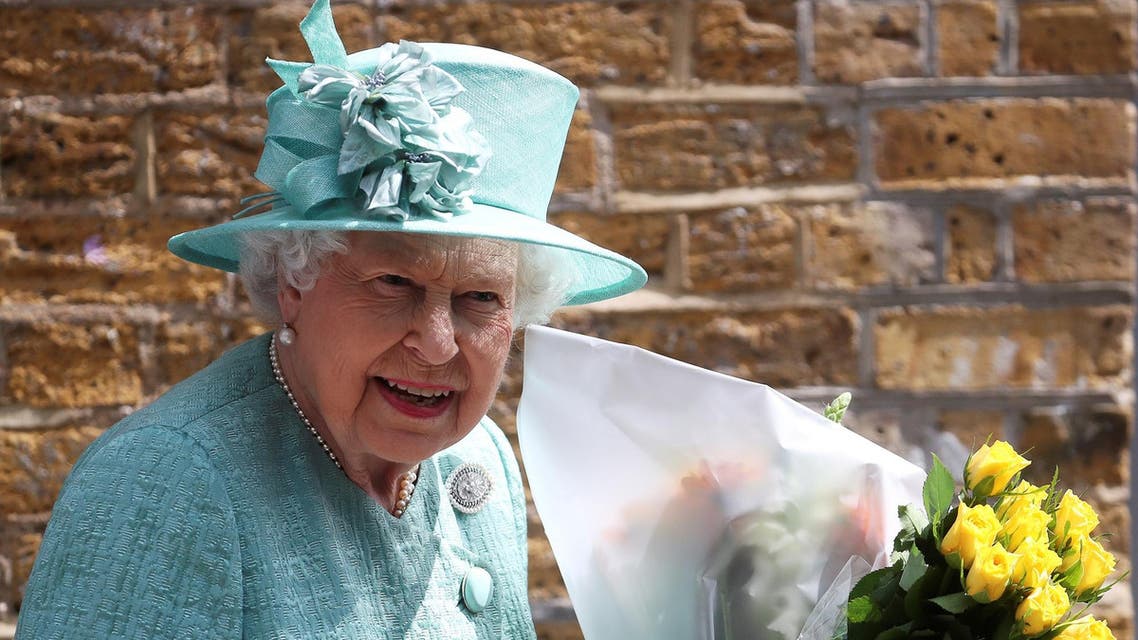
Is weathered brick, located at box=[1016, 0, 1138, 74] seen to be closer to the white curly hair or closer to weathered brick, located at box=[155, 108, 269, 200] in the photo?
the white curly hair

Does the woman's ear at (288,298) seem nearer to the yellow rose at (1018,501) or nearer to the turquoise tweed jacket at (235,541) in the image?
the turquoise tweed jacket at (235,541)

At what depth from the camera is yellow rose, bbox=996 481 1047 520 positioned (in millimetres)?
1363

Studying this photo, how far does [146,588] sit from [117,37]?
4.46 feet

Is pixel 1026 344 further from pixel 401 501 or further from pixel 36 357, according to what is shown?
pixel 36 357

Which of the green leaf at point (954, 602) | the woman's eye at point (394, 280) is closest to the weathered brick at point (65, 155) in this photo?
the woman's eye at point (394, 280)

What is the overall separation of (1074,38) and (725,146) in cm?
74

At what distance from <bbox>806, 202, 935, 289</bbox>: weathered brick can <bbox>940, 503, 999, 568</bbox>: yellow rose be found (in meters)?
1.14

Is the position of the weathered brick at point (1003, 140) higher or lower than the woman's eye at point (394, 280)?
higher

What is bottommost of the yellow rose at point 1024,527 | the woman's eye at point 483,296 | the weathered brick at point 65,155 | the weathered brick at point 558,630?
the weathered brick at point 558,630

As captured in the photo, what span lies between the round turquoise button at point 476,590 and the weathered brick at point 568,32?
3.55 ft

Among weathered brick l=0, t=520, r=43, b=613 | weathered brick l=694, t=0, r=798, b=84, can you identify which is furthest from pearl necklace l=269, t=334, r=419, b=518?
weathered brick l=694, t=0, r=798, b=84

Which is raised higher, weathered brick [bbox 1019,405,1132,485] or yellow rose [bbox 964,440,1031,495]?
yellow rose [bbox 964,440,1031,495]

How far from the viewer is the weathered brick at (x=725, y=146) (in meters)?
2.41

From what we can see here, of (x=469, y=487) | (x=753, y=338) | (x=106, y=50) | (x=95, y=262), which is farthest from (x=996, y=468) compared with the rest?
(x=106, y=50)
